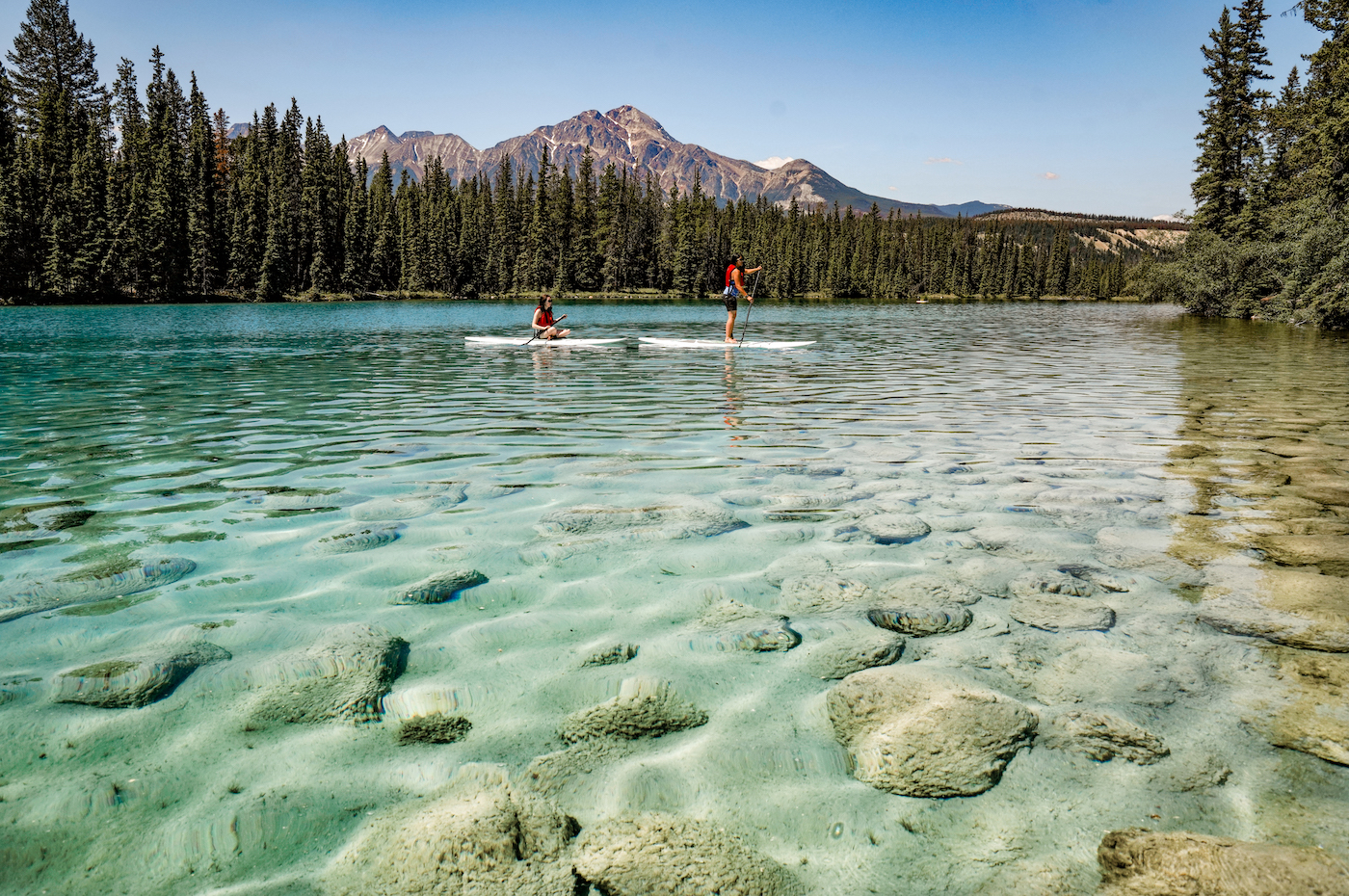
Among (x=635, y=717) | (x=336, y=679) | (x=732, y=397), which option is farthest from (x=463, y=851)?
(x=732, y=397)

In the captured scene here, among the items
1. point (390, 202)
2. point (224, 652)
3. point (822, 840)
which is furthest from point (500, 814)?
point (390, 202)

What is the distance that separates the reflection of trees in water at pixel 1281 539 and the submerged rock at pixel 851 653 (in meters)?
1.57

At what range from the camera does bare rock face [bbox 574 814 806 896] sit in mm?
2342

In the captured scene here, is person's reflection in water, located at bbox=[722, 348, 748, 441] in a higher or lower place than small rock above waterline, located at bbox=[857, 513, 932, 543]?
higher

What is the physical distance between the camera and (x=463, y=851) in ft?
8.01

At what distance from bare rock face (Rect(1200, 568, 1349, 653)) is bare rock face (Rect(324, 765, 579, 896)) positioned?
3.85m

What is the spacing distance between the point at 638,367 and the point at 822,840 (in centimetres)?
1783

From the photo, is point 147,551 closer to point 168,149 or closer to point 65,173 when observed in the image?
point 65,173

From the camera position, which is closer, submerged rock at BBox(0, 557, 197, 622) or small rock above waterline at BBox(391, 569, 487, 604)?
submerged rock at BBox(0, 557, 197, 622)

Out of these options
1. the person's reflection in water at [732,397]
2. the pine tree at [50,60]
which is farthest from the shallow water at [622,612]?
the pine tree at [50,60]

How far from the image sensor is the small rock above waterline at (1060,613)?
427 cm

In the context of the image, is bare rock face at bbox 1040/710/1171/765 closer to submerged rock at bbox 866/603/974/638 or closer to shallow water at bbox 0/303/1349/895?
shallow water at bbox 0/303/1349/895

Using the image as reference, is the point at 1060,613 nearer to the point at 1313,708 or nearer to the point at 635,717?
the point at 1313,708

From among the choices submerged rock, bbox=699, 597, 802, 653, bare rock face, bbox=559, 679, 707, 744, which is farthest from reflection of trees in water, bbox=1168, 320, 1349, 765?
bare rock face, bbox=559, 679, 707, 744
